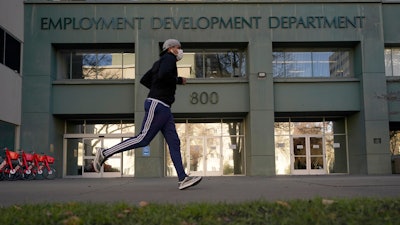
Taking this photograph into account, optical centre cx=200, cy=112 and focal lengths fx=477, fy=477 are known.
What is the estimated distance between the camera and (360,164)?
2336cm

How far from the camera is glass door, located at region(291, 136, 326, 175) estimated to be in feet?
82.1

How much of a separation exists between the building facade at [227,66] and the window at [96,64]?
5 centimetres

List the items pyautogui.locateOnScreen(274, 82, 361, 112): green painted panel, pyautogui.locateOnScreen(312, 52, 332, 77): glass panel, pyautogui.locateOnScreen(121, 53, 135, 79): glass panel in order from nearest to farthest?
1. pyautogui.locateOnScreen(274, 82, 361, 112): green painted panel
2. pyautogui.locateOnScreen(121, 53, 135, 79): glass panel
3. pyautogui.locateOnScreen(312, 52, 332, 77): glass panel

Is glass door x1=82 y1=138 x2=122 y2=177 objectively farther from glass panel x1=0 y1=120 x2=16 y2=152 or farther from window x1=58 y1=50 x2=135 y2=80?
glass panel x1=0 y1=120 x2=16 y2=152

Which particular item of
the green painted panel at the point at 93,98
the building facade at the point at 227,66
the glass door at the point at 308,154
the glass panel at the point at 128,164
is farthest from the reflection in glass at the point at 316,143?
the green painted panel at the point at 93,98

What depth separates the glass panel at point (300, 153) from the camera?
25062mm

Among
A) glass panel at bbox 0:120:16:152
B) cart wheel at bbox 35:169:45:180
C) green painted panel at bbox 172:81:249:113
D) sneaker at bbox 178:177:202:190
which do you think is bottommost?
cart wheel at bbox 35:169:45:180

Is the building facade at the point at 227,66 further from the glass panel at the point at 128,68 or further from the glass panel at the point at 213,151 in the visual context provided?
the glass panel at the point at 213,151

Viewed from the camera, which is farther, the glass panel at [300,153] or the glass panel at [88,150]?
the glass panel at [88,150]

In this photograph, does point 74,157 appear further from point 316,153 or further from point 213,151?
point 316,153

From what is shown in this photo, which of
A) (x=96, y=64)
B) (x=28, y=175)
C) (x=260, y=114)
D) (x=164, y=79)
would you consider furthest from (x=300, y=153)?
(x=164, y=79)

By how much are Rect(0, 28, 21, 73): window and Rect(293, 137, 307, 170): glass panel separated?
47.2 feet

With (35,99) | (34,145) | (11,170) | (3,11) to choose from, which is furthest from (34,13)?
(11,170)

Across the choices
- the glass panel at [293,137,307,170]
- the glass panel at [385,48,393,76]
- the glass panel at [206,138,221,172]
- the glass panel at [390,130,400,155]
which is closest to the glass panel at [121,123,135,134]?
the glass panel at [206,138,221,172]
